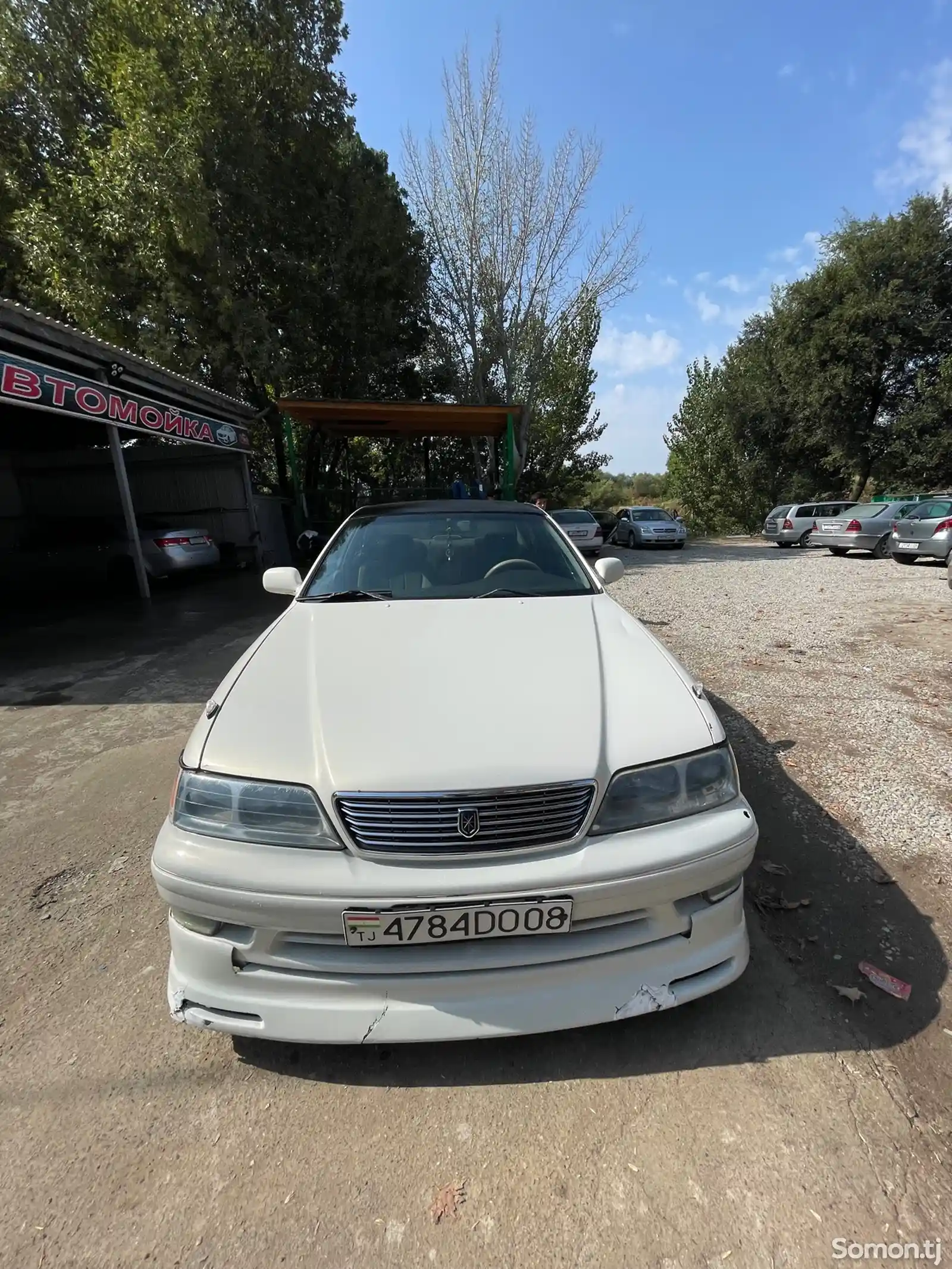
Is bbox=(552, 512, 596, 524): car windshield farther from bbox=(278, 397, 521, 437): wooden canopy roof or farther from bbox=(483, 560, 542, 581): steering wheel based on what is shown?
bbox=(483, 560, 542, 581): steering wheel

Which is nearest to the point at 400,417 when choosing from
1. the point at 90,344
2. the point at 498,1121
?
the point at 90,344

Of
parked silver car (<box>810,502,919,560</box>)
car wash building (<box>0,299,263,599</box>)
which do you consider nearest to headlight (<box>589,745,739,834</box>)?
car wash building (<box>0,299,263,599</box>)

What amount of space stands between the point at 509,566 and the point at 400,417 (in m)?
11.1

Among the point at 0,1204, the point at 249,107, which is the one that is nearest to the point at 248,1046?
the point at 0,1204

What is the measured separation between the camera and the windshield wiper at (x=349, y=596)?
2.79 meters

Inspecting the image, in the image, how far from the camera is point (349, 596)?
9.23 feet

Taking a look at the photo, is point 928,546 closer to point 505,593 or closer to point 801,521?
point 801,521

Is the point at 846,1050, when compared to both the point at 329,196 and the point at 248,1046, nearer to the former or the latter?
the point at 248,1046

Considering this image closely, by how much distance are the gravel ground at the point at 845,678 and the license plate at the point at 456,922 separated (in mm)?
1936

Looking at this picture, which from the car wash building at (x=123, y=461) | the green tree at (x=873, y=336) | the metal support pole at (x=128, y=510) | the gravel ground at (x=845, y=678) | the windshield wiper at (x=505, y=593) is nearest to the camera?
the windshield wiper at (x=505, y=593)

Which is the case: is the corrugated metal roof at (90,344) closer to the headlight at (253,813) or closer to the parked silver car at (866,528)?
the headlight at (253,813)

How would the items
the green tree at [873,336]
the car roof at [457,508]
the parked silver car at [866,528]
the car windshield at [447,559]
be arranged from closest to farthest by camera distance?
the car windshield at [447,559], the car roof at [457,508], the parked silver car at [866,528], the green tree at [873,336]

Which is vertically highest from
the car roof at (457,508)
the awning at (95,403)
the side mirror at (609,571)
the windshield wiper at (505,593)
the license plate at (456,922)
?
the awning at (95,403)

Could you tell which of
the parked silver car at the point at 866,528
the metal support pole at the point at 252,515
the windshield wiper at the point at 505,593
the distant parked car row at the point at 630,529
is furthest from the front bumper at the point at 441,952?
the parked silver car at the point at 866,528
